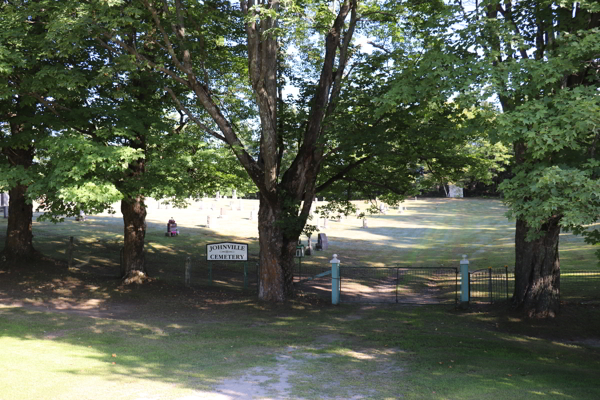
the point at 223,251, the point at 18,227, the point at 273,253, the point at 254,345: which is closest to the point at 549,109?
the point at 254,345

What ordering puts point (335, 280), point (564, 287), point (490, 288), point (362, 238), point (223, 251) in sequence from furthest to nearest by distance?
point (362, 238) → point (223, 251) → point (564, 287) → point (490, 288) → point (335, 280)

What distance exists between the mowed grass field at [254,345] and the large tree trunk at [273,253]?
497 mm

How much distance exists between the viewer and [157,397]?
743cm

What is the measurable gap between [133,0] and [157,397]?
397 inches

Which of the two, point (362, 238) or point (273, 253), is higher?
point (273, 253)

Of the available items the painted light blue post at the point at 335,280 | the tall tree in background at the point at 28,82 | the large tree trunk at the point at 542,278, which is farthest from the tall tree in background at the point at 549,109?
the tall tree in background at the point at 28,82

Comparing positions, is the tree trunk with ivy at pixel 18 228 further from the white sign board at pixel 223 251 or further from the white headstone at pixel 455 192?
the white headstone at pixel 455 192

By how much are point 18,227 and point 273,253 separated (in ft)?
33.4

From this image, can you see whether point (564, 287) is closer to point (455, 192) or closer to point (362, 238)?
point (362, 238)

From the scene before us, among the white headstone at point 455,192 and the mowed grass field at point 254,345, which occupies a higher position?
the white headstone at point 455,192

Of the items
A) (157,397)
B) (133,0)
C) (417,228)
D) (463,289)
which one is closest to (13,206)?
(133,0)

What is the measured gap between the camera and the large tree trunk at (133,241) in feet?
59.7

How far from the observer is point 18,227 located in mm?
19469

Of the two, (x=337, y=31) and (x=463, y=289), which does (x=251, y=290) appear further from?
(x=337, y=31)
